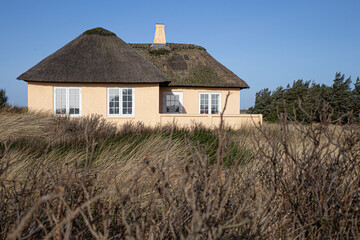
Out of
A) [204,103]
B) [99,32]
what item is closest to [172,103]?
[204,103]

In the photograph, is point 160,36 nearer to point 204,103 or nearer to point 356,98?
point 204,103

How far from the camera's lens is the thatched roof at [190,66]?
50.4 ft

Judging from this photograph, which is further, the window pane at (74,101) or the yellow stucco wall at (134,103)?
the window pane at (74,101)

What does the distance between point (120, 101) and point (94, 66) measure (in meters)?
1.81

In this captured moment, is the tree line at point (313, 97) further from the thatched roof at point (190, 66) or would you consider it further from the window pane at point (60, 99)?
the window pane at point (60, 99)

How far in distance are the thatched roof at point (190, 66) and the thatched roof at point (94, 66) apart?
2317mm

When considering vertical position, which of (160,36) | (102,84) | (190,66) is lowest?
(102,84)

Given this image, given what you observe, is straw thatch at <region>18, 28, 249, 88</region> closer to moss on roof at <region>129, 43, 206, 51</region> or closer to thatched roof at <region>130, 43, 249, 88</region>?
thatched roof at <region>130, 43, 249, 88</region>

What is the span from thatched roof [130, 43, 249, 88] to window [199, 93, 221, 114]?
64 centimetres

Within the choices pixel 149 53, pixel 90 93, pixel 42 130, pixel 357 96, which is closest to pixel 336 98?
pixel 357 96

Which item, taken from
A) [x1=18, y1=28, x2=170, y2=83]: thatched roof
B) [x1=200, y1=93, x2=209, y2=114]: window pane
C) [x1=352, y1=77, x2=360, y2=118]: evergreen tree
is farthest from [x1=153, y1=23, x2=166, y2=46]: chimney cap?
[x1=352, y1=77, x2=360, y2=118]: evergreen tree

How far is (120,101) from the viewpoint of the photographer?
13156 millimetres

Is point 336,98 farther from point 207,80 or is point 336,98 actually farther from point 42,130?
point 42,130

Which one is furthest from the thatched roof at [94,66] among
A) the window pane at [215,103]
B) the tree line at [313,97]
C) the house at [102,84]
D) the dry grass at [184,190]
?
the tree line at [313,97]
